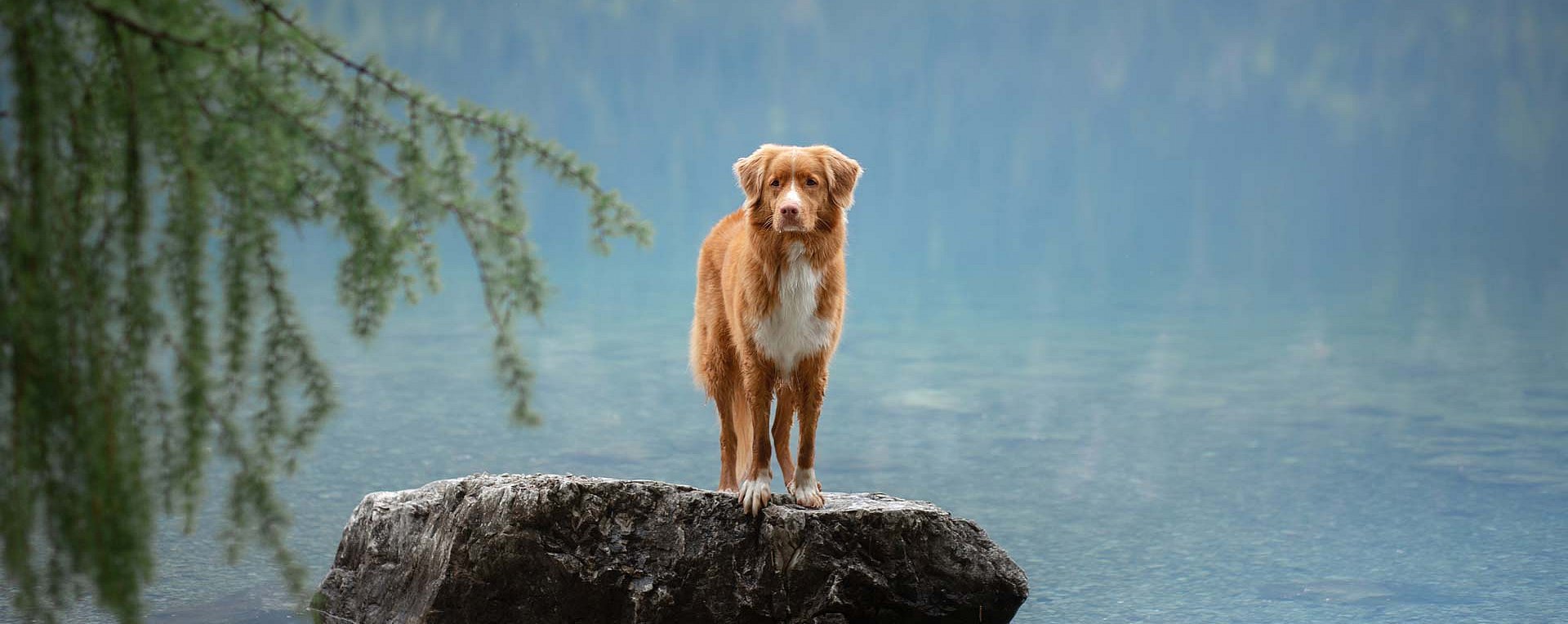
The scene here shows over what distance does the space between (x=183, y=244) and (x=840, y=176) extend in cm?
205

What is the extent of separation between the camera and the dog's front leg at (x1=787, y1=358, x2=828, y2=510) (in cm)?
400

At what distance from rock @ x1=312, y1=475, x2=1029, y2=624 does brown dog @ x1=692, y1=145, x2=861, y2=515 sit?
0.13 metres

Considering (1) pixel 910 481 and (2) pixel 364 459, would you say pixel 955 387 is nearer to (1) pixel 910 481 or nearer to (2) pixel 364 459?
(1) pixel 910 481

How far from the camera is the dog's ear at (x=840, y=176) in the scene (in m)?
3.82

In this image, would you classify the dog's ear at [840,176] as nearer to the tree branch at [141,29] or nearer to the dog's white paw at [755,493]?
the dog's white paw at [755,493]

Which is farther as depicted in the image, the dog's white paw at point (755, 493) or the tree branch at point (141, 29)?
the dog's white paw at point (755, 493)

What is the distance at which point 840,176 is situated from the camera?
152 inches

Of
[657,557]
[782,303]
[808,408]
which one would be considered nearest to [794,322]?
[782,303]

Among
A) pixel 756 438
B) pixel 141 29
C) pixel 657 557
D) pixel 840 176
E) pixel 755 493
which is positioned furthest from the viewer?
pixel 657 557

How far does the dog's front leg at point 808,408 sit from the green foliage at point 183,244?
147 centimetres

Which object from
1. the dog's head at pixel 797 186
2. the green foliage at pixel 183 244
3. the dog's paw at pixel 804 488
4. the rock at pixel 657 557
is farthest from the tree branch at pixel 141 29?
the dog's paw at pixel 804 488

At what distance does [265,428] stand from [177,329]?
0.29 m

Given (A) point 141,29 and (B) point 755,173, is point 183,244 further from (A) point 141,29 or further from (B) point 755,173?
(B) point 755,173

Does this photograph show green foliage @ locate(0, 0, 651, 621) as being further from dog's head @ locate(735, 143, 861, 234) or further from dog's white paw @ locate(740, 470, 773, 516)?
dog's white paw @ locate(740, 470, 773, 516)
